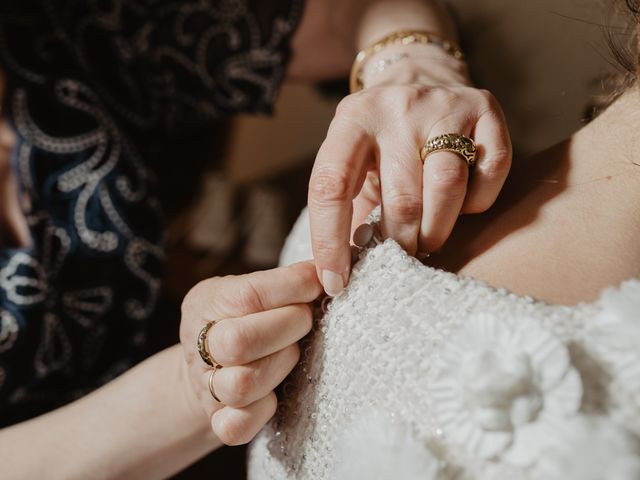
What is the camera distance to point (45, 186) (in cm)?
80

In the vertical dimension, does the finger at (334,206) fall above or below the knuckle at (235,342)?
above

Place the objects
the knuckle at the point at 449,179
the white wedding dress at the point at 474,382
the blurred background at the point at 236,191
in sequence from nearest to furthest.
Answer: the white wedding dress at the point at 474,382 → the knuckle at the point at 449,179 → the blurred background at the point at 236,191

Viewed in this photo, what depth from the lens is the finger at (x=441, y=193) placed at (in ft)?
1.44

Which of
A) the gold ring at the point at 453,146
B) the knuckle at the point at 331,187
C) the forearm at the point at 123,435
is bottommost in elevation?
the forearm at the point at 123,435

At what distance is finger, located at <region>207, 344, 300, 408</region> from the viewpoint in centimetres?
47

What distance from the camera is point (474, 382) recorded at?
1.03ft

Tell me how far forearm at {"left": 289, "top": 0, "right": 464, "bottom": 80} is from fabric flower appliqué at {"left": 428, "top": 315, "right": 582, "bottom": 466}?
1.77ft

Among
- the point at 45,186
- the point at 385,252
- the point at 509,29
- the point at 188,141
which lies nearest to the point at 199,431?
the point at 385,252

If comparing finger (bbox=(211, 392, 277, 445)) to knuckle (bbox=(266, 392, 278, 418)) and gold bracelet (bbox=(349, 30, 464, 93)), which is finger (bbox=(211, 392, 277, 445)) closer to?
knuckle (bbox=(266, 392, 278, 418))

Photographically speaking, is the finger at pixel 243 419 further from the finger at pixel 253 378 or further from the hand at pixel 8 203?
the hand at pixel 8 203

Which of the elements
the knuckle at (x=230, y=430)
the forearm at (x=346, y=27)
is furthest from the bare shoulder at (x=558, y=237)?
the forearm at (x=346, y=27)

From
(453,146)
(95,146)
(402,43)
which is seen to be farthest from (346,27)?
(453,146)

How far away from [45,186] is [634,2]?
2.40ft

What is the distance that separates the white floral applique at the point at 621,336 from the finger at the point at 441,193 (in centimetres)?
14
